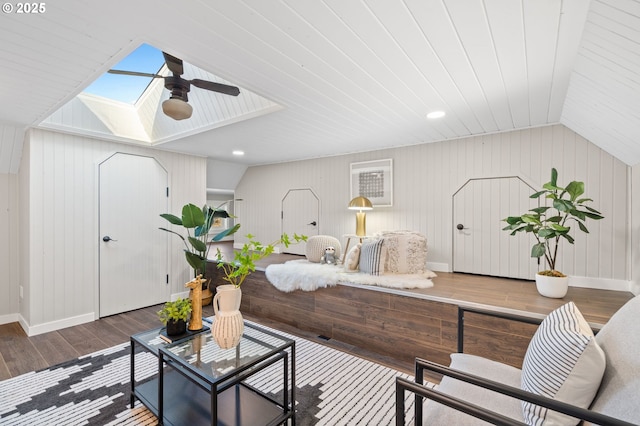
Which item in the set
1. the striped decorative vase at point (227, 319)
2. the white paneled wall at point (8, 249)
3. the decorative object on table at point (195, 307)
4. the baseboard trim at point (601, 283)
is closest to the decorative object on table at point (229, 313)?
the striped decorative vase at point (227, 319)

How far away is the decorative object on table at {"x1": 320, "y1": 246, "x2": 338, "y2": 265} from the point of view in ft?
11.7

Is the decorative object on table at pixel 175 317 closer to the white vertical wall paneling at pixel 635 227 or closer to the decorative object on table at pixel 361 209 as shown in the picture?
the decorative object on table at pixel 361 209

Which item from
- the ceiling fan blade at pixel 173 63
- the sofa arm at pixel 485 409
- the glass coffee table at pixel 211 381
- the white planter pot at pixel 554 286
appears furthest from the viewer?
the white planter pot at pixel 554 286

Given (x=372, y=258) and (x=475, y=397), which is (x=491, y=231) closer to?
(x=372, y=258)

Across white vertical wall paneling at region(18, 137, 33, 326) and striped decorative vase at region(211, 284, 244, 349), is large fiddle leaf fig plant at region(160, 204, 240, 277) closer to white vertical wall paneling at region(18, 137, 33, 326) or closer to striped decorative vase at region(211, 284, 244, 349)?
white vertical wall paneling at region(18, 137, 33, 326)

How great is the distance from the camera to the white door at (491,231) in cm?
289

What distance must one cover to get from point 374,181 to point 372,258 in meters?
1.24

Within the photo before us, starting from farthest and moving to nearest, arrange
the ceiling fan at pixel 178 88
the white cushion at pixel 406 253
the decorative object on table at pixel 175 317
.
Answer: the white cushion at pixel 406 253
the decorative object on table at pixel 175 317
the ceiling fan at pixel 178 88

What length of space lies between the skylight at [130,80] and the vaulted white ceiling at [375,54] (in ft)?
1.92

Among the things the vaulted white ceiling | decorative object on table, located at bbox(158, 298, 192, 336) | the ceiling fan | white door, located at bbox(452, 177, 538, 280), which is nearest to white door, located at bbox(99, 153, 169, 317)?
the vaulted white ceiling

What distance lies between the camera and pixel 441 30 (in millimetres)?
1349

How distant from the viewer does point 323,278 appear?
2.98 metres

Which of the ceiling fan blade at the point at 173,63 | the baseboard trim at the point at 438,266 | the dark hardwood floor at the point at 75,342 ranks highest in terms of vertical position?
the ceiling fan blade at the point at 173,63

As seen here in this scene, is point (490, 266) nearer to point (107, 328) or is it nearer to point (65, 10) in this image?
point (65, 10)
